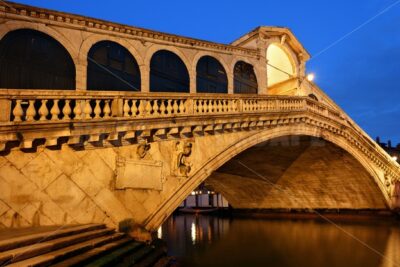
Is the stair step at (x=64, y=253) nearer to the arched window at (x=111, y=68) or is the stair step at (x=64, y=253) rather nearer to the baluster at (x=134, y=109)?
the baluster at (x=134, y=109)

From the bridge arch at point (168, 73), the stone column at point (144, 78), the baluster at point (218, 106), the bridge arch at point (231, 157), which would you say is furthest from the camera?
the bridge arch at point (168, 73)

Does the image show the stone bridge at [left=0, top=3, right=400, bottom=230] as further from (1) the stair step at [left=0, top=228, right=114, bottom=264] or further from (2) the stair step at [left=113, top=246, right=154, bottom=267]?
(1) the stair step at [left=0, top=228, right=114, bottom=264]

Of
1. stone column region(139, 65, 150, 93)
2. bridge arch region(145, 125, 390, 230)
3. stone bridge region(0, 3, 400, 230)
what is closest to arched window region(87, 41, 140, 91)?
stone bridge region(0, 3, 400, 230)

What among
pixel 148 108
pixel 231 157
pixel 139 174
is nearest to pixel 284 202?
pixel 231 157

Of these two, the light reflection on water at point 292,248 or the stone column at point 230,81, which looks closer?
the light reflection on water at point 292,248

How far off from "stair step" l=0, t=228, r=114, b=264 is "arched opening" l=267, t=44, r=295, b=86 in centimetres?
1787

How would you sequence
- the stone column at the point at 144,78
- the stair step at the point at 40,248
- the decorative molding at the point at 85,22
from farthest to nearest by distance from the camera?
1. the stone column at the point at 144,78
2. the decorative molding at the point at 85,22
3. the stair step at the point at 40,248

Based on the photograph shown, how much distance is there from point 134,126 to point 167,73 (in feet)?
20.5

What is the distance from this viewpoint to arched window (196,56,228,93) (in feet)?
51.4

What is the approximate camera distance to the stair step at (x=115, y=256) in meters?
5.88

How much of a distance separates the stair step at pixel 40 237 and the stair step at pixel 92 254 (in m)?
0.58

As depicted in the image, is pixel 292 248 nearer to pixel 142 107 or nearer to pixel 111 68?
pixel 142 107

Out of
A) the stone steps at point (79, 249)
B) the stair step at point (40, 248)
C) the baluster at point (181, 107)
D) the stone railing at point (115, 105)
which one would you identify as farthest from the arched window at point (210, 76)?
the stair step at point (40, 248)

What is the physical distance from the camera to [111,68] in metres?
12.6
